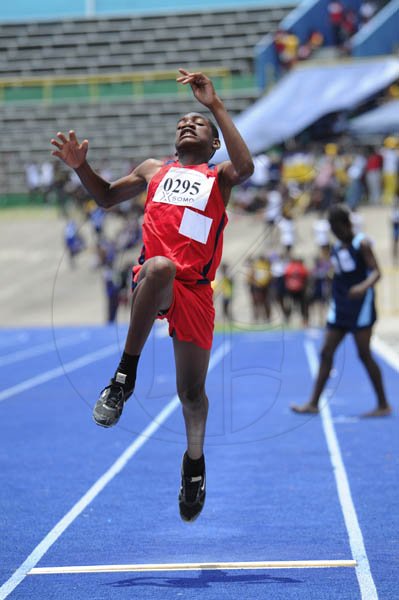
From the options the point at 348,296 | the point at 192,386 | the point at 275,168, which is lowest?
the point at 275,168

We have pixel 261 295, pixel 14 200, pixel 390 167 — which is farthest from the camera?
pixel 14 200

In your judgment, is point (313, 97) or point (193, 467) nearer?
point (193, 467)

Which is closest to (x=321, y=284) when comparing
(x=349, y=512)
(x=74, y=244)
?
(x=74, y=244)

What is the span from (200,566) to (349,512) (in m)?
1.37

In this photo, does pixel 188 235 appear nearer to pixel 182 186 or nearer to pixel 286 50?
pixel 182 186

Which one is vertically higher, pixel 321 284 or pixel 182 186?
pixel 182 186

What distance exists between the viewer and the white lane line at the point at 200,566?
4859 mm

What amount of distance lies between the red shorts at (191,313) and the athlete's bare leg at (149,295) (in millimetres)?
122

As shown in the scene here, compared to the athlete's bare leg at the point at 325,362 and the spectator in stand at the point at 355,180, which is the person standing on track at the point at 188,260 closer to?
the athlete's bare leg at the point at 325,362

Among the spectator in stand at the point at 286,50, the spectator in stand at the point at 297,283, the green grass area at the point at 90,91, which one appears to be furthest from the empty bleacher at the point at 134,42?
the spectator in stand at the point at 297,283

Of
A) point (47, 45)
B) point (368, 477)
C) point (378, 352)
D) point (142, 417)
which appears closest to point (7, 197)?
point (47, 45)

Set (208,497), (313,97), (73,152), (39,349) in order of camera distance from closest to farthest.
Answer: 1. (73,152)
2. (208,497)
3. (39,349)
4. (313,97)

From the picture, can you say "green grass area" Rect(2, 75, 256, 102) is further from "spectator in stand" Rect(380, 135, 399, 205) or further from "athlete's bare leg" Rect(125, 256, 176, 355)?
"athlete's bare leg" Rect(125, 256, 176, 355)

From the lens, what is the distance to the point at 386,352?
16344 millimetres
